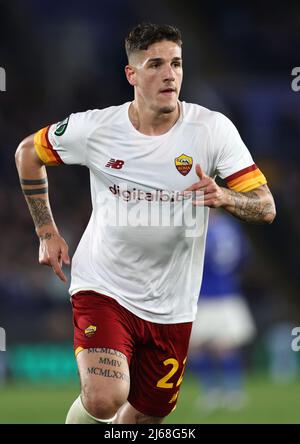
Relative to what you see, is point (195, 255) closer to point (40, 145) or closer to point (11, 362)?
point (40, 145)

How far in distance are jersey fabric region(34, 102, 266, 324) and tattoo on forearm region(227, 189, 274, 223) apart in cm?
11

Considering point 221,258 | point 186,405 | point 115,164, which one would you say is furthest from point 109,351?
point 221,258

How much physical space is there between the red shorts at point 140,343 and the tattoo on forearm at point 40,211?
574 mm

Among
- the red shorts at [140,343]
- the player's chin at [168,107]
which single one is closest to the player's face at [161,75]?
the player's chin at [168,107]

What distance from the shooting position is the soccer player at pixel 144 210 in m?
6.17

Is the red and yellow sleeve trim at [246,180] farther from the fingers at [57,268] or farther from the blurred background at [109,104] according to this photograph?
the blurred background at [109,104]

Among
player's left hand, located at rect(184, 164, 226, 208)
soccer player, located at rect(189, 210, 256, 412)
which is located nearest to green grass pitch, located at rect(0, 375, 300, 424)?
soccer player, located at rect(189, 210, 256, 412)

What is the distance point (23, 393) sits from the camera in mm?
12719

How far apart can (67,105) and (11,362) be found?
587cm

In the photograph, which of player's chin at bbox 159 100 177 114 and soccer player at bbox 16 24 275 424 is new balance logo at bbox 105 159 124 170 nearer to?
soccer player at bbox 16 24 275 424

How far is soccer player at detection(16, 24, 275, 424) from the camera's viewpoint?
6172mm

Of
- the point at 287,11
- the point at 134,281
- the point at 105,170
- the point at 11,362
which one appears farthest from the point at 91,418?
the point at 287,11

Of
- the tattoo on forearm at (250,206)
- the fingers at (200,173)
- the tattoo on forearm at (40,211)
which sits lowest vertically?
the tattoo on forearm at (40,211)

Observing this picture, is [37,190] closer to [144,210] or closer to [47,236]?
[47,236]
